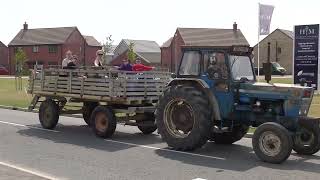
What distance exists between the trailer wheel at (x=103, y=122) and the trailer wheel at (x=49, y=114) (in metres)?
1.88

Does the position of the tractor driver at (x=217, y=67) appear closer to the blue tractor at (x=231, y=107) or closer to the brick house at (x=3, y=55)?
the blue tractor at (x=231, y=107)

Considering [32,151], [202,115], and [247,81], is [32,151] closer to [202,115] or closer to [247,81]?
[202,115]

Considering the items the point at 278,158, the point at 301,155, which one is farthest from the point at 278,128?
the point at 301,155

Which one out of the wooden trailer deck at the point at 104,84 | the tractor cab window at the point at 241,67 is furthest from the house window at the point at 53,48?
the tractor cab window at the point at 241,67

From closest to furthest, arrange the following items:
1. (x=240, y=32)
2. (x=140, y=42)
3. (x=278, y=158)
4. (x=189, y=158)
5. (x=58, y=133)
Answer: (x=278, y=158) < (x=189, y=158) < (x=58, y=133) < (x=240, y=32) < (x=140, y=42)

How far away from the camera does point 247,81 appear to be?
36.4 ft

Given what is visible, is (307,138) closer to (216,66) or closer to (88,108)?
(216,66)

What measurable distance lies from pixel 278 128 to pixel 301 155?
1.33 metres

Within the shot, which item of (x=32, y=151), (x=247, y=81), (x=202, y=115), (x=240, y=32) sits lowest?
(x=32, y=151)

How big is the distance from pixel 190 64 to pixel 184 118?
116 cm

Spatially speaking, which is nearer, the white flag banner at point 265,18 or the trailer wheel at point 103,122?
the trailer wheel at point 103,122

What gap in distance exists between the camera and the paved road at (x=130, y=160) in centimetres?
884

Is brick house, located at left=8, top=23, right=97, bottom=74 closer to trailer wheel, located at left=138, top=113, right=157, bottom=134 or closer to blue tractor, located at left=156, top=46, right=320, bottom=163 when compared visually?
trailer wheel, located at left=138, top=113, right=157, bottom=134

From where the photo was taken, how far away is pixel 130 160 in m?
10.2
